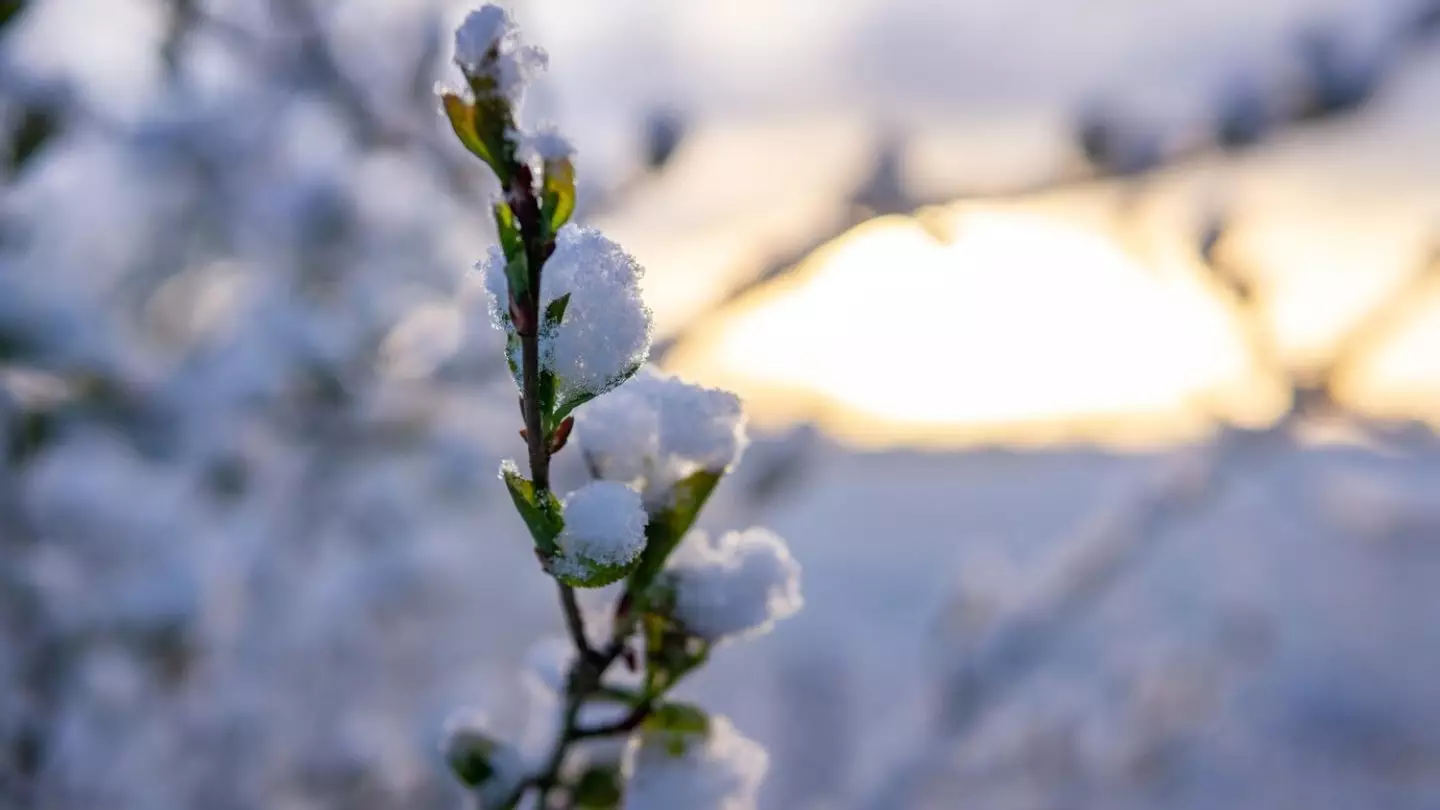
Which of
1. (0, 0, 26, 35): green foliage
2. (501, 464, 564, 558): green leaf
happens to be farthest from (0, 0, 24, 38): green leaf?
(501, 464, 564, 558): green leaf

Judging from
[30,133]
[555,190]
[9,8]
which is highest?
[30,133]

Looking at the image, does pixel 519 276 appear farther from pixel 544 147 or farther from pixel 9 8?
pixel 9 8

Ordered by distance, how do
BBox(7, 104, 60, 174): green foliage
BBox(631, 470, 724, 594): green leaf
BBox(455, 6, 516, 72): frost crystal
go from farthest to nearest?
BBox(7, 104, 60, 174): green foliage → BBox(631, 470, 724, 594): green leaf → BBox(455, 6, 516, 72): frost crystal

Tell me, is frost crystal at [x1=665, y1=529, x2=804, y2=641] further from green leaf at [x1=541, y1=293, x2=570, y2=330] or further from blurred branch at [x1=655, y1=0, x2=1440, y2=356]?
blurred branch at [x1=655, y1=0, x2=1440, y2=356]

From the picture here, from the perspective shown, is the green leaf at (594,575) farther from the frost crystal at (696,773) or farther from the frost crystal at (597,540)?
the frost crystal at (696,773)

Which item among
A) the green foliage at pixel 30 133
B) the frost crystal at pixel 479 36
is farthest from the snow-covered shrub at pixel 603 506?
the green foliage at pixel 30 133

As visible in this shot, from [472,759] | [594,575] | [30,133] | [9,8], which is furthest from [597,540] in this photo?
[30,133]
